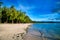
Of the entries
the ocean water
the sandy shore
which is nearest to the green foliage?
the sandy shore

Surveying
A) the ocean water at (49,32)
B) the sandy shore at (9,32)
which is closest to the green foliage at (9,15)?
the sandy shore at (9,32)

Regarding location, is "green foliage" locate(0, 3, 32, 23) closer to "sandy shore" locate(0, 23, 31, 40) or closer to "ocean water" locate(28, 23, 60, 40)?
"sandy shore" locate(0, 23, 31, 40)

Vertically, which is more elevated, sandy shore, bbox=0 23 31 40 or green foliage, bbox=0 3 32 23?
green foliage, bbox=0 3 32 23

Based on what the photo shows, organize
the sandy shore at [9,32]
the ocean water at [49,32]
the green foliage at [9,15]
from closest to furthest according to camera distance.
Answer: the sandy shore at [9,32] → the ocean water at [49,32] → the green foliage at [9,15]

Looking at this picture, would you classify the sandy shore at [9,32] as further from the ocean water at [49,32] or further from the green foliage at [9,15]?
the ocean water at [49,32]

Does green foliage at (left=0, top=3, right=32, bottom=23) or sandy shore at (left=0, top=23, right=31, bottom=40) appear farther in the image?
green foliage at (left=0, top=3, right=32, bottom=23)

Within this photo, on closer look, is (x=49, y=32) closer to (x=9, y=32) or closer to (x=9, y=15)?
(x=9, y=32)

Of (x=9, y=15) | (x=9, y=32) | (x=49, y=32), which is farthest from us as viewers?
(x=9, y=15)

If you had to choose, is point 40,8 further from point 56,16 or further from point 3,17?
point 3,17

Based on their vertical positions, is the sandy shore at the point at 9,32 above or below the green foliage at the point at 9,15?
below

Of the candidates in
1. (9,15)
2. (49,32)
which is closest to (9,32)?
(49,32)

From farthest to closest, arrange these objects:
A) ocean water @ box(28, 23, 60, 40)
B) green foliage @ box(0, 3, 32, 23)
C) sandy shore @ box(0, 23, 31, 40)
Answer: green foliage @ box(0, 3, 32, 23), ocean water @ box(28, 23, 60, 40), sandy shore @ box(0, 23, 31, 40)

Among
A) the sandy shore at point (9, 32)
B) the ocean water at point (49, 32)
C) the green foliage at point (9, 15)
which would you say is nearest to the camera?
the sandy shore at point (9, 32)

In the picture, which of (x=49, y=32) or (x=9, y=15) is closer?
(x=49, y=32)
